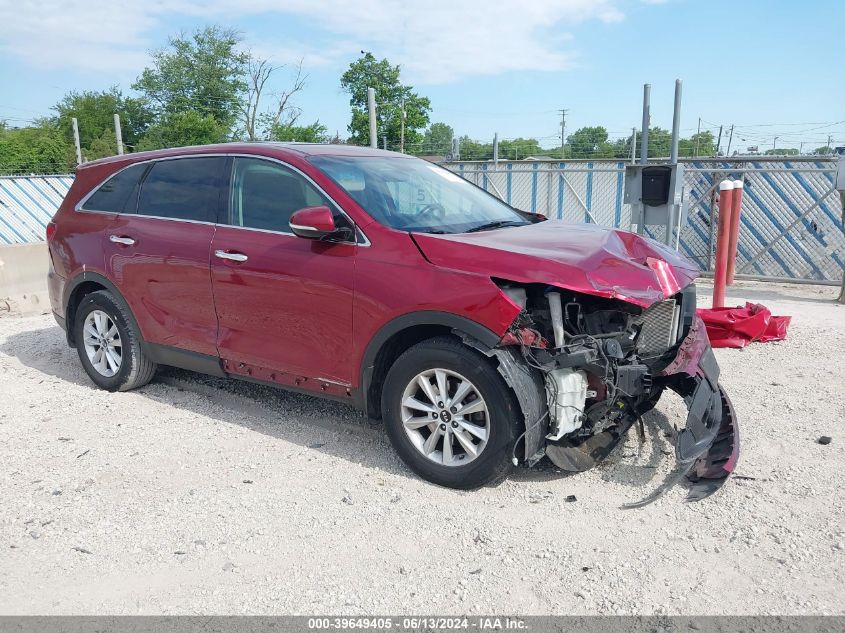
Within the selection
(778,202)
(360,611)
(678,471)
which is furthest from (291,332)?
(778,202)

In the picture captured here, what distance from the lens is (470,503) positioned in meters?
3.84

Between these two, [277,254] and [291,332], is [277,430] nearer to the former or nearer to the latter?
[291,332]

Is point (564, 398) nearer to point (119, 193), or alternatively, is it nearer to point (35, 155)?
point (119, 193)

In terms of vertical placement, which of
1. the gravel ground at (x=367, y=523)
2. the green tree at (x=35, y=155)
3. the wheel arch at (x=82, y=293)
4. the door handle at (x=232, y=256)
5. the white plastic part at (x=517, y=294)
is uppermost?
the green tree at (x=35, y=155)

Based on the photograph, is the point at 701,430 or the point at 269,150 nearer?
the point at 701,430

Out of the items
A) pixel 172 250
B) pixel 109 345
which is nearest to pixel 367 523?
pixel 172 250

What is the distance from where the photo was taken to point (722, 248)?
780 centimetres

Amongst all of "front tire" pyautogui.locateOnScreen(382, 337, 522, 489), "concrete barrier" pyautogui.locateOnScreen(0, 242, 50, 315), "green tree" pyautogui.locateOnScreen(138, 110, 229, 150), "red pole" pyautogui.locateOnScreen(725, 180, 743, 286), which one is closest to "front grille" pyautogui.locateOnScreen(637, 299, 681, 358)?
"front tire" pyautogui.locateOnScreen(382, 337, 522, 489)

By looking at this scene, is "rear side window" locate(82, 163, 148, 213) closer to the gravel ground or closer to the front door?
the front door

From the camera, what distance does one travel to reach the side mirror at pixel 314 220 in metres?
4.07

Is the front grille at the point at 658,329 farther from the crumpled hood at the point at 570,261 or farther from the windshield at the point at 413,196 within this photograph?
the windshield at the point at 413,196

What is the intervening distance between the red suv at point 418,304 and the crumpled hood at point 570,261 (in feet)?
0.04

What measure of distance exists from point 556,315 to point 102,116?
6253 cm

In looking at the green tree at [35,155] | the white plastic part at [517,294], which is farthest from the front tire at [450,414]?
the green tree at [35,155]
